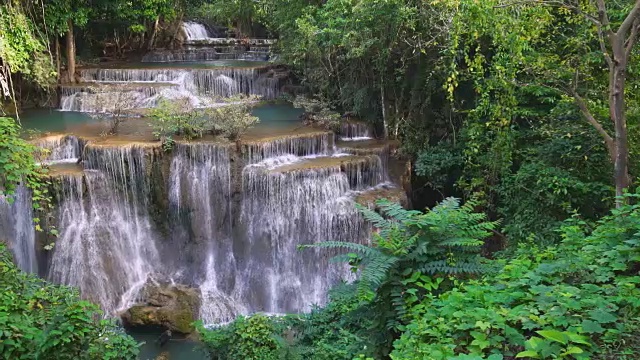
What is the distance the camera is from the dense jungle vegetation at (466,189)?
3.32 metres

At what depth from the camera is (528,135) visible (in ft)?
26.6

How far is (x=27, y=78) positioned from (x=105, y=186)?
5.93 meters

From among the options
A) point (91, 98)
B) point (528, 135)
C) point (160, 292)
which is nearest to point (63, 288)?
point (160, 292)

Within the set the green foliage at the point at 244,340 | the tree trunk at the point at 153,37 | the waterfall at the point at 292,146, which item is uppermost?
the tree trunk at the point at 153,37

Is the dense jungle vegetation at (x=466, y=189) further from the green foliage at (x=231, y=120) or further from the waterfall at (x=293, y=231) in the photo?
the green foliage at (x=231, y=120)

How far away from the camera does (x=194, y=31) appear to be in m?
23.6

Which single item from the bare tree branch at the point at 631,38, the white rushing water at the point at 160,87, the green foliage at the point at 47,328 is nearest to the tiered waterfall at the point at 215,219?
the white rushing water at the point at 160,87

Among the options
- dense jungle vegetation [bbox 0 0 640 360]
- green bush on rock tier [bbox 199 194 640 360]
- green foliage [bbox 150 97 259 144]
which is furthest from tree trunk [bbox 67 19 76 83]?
green bush on rock tier [bbox 199 194 640 360]

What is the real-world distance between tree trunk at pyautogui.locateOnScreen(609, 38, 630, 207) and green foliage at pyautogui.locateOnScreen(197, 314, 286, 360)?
161 inches

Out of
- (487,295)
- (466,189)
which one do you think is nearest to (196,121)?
(466,189)

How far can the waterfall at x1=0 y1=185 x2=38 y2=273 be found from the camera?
939cm

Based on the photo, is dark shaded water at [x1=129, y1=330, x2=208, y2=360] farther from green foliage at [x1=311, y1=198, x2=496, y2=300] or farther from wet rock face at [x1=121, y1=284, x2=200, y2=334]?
green foliage at [x1=311, y1=198, x2=496, y2=300]

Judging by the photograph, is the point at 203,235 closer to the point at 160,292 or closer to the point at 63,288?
the point at 160,292

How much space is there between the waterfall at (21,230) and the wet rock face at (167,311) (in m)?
2.13
